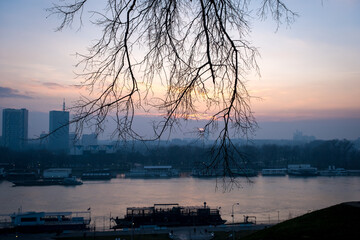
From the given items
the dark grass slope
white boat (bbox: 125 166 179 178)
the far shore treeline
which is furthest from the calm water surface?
the far shore treeline

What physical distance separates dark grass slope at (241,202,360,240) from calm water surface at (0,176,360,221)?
24.1ft

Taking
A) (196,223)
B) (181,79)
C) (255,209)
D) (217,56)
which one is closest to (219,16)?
(217,56)

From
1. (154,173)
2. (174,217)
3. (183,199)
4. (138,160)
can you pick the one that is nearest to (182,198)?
(183,199)

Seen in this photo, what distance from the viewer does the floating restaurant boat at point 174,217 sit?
8.79 metres

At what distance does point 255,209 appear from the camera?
989cm

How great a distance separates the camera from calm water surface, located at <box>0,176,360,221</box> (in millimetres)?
9867

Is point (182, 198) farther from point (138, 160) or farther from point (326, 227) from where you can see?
point (138, 160)

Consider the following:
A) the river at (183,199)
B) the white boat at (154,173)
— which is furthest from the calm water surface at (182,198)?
the white boat at (154,173)

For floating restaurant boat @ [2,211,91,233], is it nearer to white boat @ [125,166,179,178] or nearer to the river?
the river

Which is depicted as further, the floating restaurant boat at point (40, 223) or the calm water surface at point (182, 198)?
the calm water surface at point (182, 198)

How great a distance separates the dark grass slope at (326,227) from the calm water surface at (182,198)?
7.33m

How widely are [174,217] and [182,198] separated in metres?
2.89

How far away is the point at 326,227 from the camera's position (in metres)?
1.54

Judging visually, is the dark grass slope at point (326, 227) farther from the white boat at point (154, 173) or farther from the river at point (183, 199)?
the white boat at point (154, 173)
